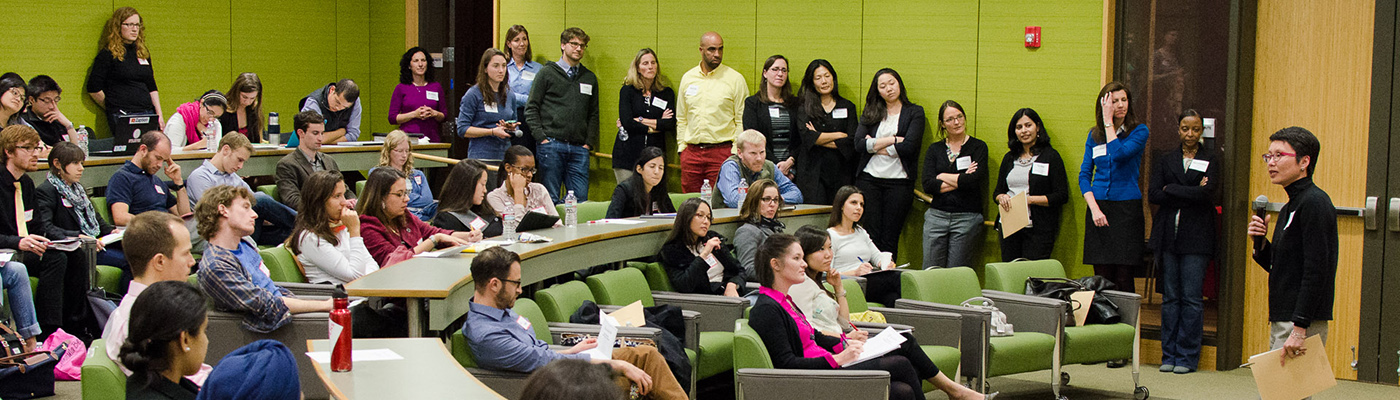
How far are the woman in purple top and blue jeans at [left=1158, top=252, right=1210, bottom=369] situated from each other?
5.34m

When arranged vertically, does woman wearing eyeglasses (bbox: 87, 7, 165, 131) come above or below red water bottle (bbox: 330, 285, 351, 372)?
above

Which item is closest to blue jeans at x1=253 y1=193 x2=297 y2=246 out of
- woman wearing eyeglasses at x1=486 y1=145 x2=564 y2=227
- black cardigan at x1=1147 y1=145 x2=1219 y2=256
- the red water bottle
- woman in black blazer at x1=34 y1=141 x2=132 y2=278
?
woman in black blazer at x1=34 y1=141 x2=132 y2=278

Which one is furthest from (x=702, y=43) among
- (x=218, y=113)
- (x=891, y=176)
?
(x=218, y=113)

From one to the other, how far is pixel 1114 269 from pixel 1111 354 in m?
1.29

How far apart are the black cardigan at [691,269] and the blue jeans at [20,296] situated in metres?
2.76

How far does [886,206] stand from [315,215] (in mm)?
3856

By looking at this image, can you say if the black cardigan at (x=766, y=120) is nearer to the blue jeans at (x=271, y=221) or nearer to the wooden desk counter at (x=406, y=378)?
the blue jeans at (x=271, y=221)

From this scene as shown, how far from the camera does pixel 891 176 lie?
306 inches

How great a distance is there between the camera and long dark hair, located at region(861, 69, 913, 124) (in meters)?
7.78

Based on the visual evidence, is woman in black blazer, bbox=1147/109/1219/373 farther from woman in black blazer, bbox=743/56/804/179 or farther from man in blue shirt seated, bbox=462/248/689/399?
man in blue shirt seated, bbox=462/248/689/399

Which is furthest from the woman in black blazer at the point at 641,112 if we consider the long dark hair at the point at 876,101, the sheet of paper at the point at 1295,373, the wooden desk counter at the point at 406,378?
the wooden desk counter at the point at 406,378

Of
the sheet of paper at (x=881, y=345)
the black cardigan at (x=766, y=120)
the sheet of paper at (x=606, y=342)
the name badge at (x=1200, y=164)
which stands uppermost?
the black cardigan at (x=766, y=120)

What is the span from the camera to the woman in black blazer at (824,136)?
7.89 meters

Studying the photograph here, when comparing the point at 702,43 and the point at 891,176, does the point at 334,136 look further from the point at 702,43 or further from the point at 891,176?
the point at 891,176
